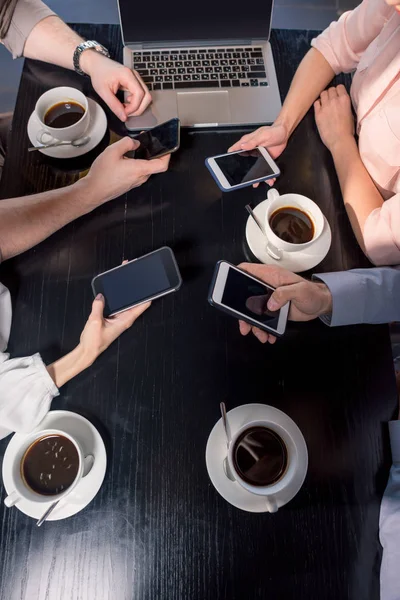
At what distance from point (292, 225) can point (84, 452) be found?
→ 0.65 metres

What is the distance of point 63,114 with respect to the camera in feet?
3.43

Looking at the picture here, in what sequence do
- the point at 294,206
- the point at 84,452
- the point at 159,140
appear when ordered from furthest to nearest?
the point at 159,140 < the point at 294,206 < the point at 84,452

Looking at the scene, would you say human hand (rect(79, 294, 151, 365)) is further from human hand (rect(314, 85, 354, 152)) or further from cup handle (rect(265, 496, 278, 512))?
human hand (rect(314, 85, 354, 152))

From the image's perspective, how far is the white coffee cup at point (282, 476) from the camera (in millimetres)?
704

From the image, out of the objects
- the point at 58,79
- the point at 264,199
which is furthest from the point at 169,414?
the point at 58,79

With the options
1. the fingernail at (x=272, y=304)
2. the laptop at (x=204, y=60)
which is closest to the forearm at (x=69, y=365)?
the fingernail at (x=272, y=304)

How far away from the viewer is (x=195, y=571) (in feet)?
2.54

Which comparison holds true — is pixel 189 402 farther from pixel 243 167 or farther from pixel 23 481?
pixel 243 167

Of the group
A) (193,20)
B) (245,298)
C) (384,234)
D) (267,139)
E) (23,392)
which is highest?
(193,20)

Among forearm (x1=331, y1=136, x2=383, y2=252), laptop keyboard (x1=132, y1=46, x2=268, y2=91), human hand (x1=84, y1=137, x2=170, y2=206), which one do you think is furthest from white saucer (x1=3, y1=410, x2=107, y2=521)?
laptop keyboard (x1=132, y1=46, x2=268, y2=91)

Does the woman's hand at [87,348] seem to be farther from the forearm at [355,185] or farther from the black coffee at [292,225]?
the forearm at [355,185]

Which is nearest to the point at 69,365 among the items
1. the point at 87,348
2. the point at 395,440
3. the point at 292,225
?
the point at 87,348

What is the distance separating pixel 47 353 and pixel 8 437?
0.60ft

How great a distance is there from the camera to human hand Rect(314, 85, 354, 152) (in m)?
1.08
